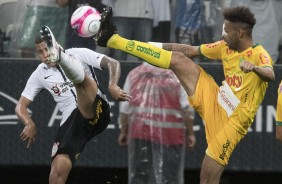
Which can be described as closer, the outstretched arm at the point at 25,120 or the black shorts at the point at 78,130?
the black shorts at the point at 78,130

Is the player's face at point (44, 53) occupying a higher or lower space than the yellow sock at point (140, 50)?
lower

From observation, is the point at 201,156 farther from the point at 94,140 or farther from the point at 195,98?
the point at 195,98

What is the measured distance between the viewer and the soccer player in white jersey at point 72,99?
11672 mm

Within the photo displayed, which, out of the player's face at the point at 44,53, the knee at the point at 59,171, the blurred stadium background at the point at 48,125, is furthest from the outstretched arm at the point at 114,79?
the blurred stadium background at the point at 48,125

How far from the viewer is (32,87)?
12.3m

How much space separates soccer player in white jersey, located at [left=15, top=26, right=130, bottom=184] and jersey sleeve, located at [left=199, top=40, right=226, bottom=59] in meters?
0.86

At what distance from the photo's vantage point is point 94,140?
13625 mm

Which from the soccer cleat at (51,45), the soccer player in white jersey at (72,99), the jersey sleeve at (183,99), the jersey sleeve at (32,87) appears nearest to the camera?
the soccer cleat at (51,45)

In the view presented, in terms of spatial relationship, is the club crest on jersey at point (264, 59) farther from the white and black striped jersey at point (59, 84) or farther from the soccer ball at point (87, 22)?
the white and black striped jersey at point (59, 84)

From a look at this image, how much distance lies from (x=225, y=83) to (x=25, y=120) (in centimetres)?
213

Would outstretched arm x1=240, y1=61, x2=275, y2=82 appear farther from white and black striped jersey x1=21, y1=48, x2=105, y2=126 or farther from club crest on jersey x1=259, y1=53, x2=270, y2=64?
white and black striped jersey x1=21, y1=48, x2=105, y2=126

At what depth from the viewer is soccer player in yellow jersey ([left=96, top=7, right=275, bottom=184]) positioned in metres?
11.3

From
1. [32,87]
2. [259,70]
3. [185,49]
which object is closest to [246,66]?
[259,70]

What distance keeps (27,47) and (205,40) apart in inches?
79.0
